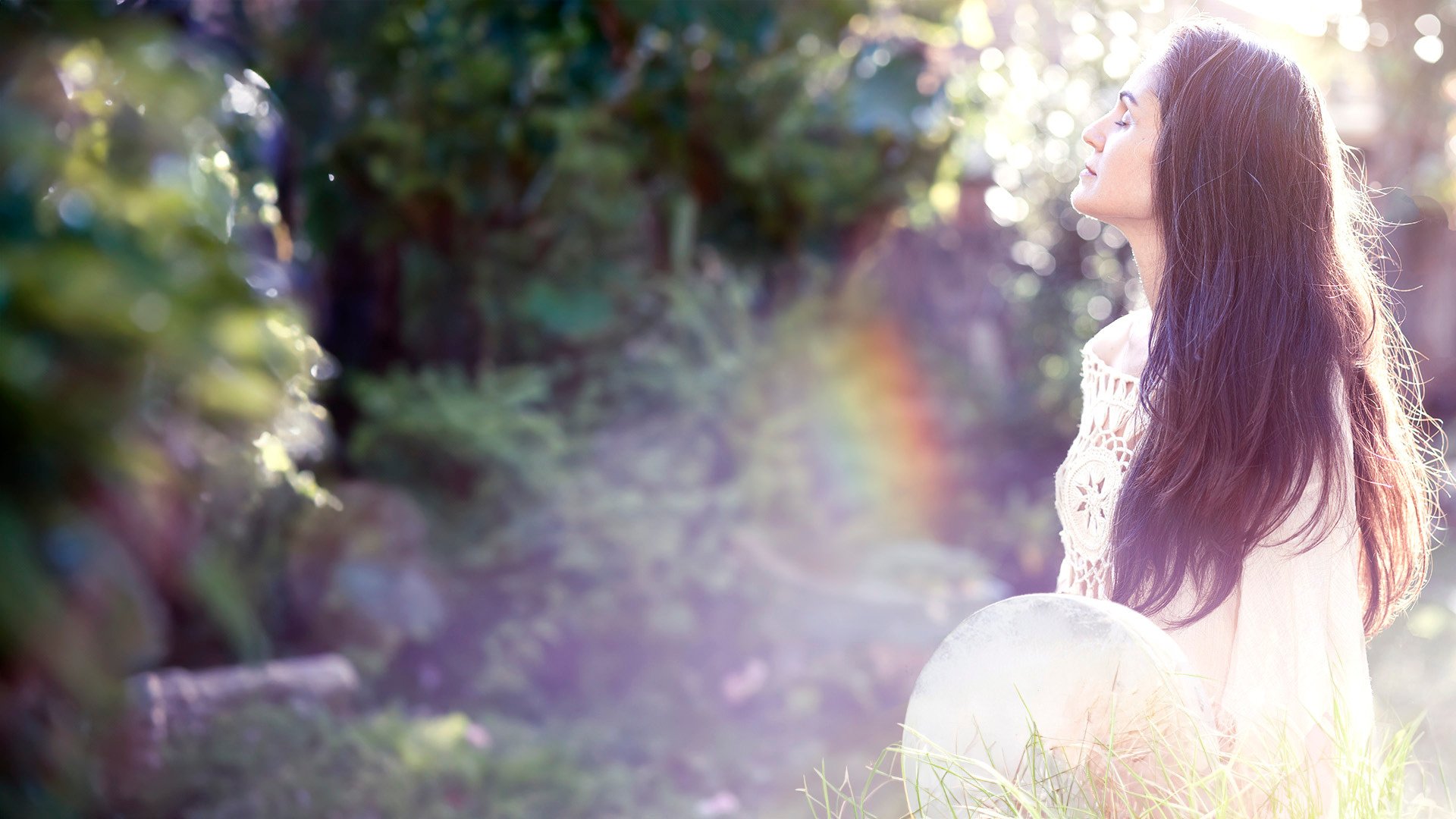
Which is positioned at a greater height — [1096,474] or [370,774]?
[1096,474]

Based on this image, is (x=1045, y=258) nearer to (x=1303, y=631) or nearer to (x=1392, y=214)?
(x=1392, y=214)

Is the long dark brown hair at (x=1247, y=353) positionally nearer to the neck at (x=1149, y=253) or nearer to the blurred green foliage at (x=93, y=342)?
the neck at (x=1149, y=253)

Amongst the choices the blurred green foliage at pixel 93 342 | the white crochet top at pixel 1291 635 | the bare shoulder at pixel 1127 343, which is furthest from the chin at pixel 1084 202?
the blurred green foliage at pixel 93 342

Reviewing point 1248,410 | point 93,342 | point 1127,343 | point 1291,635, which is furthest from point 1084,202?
point 93,342

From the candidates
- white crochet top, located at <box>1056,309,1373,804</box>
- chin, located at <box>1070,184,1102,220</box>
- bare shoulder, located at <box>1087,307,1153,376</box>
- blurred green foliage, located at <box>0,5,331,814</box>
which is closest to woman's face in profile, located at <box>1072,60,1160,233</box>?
chin, located at <box>1070,184,1102,220</box>

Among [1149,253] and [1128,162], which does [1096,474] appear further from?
[1128,162]

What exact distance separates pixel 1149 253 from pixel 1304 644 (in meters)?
0.59

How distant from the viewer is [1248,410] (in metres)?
1.51

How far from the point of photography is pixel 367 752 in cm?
377

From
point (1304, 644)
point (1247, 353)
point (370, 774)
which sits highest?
point (1247, 353)

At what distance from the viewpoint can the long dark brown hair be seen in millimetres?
1487

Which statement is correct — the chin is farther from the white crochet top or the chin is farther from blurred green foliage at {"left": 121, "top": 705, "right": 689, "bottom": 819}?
blurred green foliage at {"left": 121, "top": 705, "right": 689, "bottom": 819}

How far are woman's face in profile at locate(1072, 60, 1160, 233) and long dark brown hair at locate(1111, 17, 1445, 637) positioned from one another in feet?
0.06

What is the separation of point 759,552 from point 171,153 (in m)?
4.86
